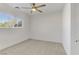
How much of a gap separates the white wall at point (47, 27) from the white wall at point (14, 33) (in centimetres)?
15

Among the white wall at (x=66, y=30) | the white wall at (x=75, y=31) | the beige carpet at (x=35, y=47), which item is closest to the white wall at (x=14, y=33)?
the beige carpet at (x=35, y=47)

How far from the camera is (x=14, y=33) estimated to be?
2.16 meters

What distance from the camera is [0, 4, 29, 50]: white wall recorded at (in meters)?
1.90

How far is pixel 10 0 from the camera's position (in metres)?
0.78

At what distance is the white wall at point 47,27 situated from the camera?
5.85ft

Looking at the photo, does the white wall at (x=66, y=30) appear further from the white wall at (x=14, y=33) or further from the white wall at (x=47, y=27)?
the white wall at (x=14, y=33)

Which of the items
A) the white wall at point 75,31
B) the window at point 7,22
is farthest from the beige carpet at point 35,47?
the window at point 7,22

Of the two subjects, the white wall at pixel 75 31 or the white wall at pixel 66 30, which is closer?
the white wall at pixel 75 31

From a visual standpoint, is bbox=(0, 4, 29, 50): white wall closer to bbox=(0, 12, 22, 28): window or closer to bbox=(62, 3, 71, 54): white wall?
bbox=(0, 12, 22, 28): window

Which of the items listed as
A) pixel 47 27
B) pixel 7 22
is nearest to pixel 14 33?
pixel 7 22

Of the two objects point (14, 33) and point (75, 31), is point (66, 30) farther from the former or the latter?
point (14, 33)

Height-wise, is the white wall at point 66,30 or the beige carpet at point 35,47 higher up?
the white wall at point 66,30

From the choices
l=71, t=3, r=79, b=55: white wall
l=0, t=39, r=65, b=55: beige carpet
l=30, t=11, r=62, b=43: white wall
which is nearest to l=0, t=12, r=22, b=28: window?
l=30, t=11, r=62, b=43: white wall

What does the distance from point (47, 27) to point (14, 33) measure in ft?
2.47
